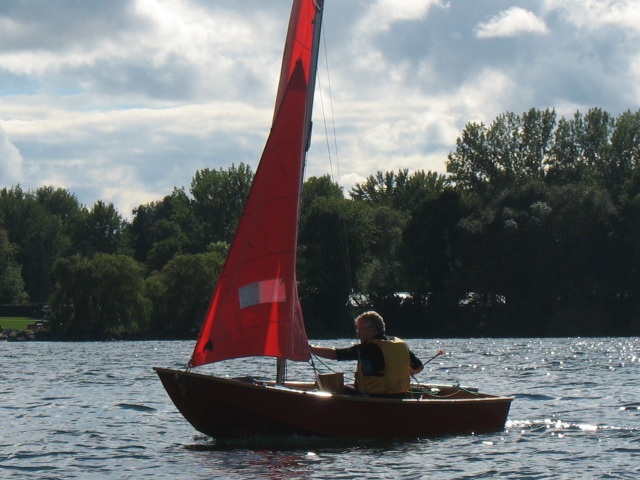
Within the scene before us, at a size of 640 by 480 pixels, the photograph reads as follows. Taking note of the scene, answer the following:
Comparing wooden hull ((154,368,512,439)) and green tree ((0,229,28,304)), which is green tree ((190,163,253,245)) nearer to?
green tree ((0,229,28,304))

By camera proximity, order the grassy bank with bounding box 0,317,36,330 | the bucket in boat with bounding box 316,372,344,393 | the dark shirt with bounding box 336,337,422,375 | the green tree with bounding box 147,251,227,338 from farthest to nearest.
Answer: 1. the grassy bank with bounding box 0,317,36,330
2. the green tree with bounding box 147,251,227,338
3. the bucket in boat with bounding box 316,372,344,393
4. the dark shirt with bounding box 336,337,422,375

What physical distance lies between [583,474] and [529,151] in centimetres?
7899

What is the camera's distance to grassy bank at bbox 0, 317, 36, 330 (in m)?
88.9

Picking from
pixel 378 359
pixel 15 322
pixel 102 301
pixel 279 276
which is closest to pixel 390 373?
pixel 378 359

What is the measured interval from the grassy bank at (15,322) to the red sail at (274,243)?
7134cm

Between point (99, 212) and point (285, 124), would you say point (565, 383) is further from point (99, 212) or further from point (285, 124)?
point (99, 212)

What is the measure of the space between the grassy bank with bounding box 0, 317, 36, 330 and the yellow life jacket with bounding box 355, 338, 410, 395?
71940 mm

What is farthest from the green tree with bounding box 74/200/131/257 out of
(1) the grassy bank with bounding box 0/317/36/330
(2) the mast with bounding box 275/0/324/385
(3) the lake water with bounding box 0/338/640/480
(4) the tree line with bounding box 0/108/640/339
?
(2) the mast with bounding box 275/0/324/385

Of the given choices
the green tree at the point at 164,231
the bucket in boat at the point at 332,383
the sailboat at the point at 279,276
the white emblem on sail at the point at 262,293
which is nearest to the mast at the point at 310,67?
the sailboat at the point at 279,276

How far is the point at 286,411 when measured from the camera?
1698 cm

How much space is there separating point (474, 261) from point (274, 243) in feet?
195

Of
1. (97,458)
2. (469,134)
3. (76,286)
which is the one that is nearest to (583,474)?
(97,458)

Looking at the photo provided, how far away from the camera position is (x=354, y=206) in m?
90.1

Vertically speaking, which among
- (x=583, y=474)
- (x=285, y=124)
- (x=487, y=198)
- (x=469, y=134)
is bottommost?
(x=583, y=474)
